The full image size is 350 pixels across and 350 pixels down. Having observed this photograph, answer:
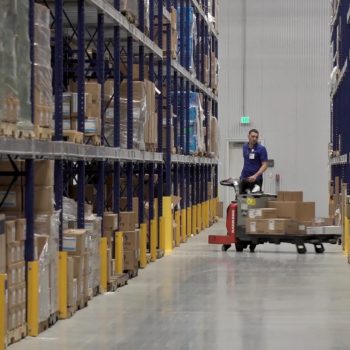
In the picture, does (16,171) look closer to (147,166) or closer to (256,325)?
(256,325)

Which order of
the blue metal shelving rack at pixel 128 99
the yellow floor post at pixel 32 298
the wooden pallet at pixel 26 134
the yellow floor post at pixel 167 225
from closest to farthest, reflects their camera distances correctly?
the wooden pallet at pixel 26 134
the yellow floor post at pixel 32 298
the blue metal shelving rack at pixel 128 99
the yellow floor post at pixel 167 225

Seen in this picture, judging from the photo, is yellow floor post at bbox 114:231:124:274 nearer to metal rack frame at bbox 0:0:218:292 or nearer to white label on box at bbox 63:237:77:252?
metal rack frame at bbox 0:0:218:292

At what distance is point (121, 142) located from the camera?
43.7ft

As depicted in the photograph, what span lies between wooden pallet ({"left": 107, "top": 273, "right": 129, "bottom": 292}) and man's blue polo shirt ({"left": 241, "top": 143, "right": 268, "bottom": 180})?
6.51 meters

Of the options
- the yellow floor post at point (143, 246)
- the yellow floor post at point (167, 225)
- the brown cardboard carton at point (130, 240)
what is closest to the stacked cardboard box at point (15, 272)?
the brown cardboard carton at point (130, 240)

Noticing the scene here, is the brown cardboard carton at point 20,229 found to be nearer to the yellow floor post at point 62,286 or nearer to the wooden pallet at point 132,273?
the yellow floor post at point 62,286

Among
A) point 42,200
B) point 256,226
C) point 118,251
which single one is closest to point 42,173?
point 42,200

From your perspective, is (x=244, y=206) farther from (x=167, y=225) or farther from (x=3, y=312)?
(x=3, y=312)

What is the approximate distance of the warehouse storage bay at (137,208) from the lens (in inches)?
327

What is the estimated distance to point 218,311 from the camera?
1002cm

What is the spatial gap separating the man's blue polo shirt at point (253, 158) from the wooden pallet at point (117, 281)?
6.51 meters

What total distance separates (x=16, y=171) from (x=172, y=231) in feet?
28.0

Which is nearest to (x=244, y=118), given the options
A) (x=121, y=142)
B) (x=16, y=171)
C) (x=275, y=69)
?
(x=275, y=69)

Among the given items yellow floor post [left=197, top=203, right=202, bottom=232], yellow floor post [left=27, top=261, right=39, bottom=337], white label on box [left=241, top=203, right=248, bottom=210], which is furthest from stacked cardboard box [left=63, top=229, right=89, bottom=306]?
yellow floor post [left=197, top=203, right=202, bottom=232]
